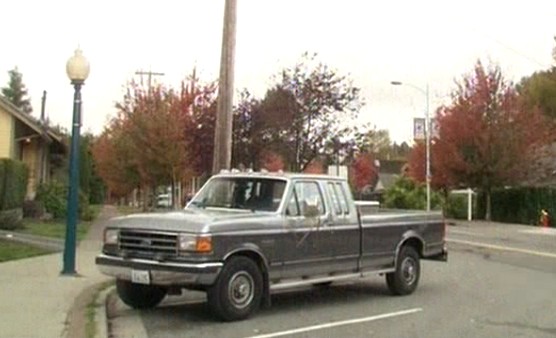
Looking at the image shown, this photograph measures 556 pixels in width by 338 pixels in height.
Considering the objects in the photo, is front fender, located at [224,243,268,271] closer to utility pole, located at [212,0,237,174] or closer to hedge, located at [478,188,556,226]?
utility pole, located at [212,0,237,174]

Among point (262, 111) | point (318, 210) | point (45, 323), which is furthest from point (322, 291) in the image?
point (262, 111)

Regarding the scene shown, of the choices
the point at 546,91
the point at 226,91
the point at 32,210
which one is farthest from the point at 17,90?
the point at 226,91

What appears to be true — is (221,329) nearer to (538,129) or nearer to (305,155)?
(305,155)

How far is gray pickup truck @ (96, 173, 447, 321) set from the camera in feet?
34.6

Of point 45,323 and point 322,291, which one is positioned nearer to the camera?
point 45,323

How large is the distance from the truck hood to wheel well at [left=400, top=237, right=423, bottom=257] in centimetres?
325

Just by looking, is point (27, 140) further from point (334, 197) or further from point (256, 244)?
point (256, 244)

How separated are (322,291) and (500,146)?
30161 millimetres

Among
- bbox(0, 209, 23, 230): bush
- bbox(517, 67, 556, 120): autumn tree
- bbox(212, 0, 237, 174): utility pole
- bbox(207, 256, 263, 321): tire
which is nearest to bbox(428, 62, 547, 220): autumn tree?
bbox(517, 67, 556, 120): autumn tree

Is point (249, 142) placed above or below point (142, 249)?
above

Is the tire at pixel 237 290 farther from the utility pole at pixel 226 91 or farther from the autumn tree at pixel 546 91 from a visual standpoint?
the autumn tree at pixel 546 91

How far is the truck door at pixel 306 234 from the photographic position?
11703 millimetres

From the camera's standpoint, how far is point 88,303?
1185 cm

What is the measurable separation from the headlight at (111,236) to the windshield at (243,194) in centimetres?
151
